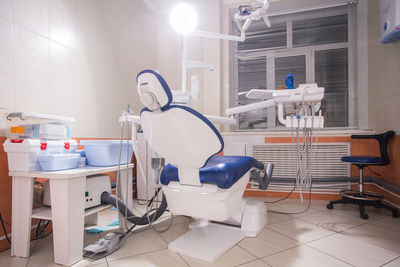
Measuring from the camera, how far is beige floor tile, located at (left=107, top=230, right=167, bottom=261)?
1.39 meters

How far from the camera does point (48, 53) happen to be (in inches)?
68.3

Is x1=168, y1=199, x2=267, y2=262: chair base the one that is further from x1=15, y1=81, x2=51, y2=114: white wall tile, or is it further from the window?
the window

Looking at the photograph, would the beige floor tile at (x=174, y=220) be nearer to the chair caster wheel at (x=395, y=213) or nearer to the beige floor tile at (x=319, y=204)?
the beige floor tile at (x=319, y=204)

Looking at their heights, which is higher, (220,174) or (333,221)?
(220,174)

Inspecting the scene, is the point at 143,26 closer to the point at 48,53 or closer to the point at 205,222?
the point at 48,53

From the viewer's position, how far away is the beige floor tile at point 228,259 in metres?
1.25

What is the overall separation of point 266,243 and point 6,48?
220 cm

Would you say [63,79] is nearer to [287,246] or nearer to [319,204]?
[287,246]

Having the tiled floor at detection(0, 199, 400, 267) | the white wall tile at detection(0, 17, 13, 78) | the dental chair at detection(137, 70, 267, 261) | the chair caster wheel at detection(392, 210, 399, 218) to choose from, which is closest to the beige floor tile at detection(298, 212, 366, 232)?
the tiled floor at detection(0, 199, 400, 267)

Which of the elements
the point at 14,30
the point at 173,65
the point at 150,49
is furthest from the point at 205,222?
the point at 150,49

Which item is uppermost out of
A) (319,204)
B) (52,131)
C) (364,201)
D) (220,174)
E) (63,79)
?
(63,79)

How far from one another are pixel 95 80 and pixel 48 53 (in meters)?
0.52

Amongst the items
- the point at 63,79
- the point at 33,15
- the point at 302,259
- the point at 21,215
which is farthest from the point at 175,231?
the point at 33,15

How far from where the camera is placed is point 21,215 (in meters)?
1.35
